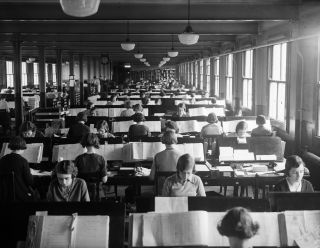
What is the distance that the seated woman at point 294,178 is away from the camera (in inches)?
209

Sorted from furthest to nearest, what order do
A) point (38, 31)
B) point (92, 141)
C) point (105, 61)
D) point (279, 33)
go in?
point (105, 61)
point (38, 31)
point (279, 33)
point (92, 141)

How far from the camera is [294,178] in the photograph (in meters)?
5.35

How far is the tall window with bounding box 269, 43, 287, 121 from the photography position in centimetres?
1277

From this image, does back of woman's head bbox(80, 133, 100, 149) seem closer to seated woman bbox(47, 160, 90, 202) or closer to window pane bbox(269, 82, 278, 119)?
seated woman bbox(47, 160, 90, 202)

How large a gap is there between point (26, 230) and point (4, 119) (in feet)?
41.3

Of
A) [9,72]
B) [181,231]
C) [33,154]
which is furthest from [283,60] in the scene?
[9,72]

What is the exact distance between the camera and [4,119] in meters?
16.0

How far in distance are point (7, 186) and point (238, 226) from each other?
3.80 metres

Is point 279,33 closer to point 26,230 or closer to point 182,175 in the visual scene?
point 182,175

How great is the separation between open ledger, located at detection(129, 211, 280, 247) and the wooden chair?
8.93ft

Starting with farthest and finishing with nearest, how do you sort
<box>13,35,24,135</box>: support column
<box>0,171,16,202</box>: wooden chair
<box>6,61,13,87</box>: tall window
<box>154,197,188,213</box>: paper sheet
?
<box>6,61,13,87</box>: tall window < <box>13,35,24,135</box>: support column < <box>0,171,16,202</box>: wooden chair < <box>154,197,188,213</box>: paper sheet

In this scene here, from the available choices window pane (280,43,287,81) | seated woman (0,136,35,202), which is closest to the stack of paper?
seated woman (0,136,35,202)

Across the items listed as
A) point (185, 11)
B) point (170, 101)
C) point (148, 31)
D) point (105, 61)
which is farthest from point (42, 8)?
point (105, 61)

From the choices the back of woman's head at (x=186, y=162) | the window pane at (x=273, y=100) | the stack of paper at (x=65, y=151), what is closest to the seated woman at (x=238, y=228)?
the back of woman's head at (x=186, y=162)
